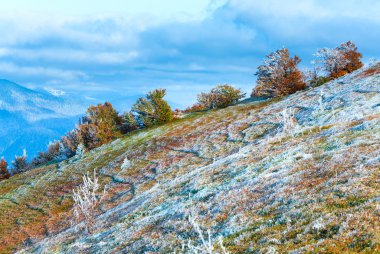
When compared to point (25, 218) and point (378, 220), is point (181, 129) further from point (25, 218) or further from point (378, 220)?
point (378, 220)

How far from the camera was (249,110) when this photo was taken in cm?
8544

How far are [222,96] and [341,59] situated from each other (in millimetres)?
35906

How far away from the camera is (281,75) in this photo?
97062 mm

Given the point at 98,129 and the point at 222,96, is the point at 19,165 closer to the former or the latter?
the point at 98,129

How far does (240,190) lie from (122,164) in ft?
149

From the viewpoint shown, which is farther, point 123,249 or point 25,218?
point 25,218

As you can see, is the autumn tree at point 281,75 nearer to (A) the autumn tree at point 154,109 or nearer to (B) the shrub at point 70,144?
(A) the autumn tree at point 154,109

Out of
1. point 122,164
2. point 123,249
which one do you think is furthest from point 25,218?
point 123,249

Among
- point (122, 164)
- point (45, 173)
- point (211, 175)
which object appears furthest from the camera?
point (45, 173)

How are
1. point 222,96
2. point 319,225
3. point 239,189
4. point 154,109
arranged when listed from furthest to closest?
point 222,96, point 154,109, point 239,189, point 319,225

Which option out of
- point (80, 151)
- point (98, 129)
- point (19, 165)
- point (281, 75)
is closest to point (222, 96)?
point (281, 75)

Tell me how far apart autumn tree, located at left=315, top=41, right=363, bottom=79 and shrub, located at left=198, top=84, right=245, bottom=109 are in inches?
1023

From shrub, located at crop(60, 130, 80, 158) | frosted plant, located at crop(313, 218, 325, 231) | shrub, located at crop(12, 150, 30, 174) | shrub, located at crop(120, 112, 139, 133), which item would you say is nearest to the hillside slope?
frosted plant, located at crop(313, 218, 325, 231)

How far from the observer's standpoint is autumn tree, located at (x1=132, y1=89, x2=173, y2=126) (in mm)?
98750
